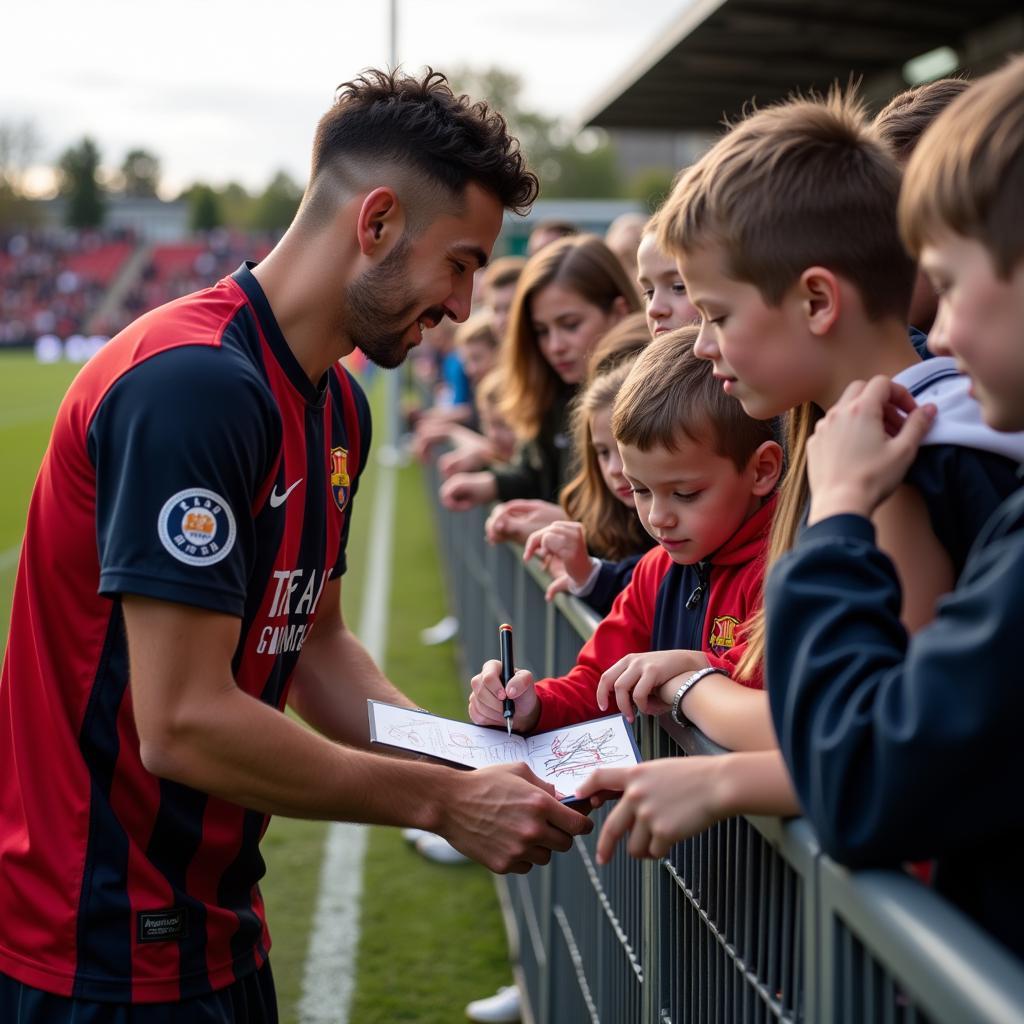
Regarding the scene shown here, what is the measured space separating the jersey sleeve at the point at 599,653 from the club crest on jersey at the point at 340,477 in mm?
575

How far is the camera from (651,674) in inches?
81.5

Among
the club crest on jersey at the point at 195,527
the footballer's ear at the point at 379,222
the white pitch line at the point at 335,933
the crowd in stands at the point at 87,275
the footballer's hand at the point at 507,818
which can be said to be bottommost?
the white pitch line at the point at 335,933

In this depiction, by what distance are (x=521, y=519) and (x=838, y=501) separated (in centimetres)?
265

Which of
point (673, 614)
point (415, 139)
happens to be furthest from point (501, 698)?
point (415, 139)

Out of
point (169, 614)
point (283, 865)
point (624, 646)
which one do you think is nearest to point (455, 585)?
point (283, 865)

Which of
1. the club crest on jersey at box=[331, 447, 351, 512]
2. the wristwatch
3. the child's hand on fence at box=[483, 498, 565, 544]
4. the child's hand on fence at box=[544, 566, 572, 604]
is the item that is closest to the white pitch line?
the child's hand on fence at box=[483, 498, 565, 544]

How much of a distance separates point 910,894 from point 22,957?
5.55 ft

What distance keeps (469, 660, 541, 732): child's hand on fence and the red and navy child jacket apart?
1.5 inches

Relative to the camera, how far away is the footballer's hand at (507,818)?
2.29 meters

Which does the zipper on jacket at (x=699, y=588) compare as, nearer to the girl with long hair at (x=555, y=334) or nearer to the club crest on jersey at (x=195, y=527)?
the club crest on jersey at (x=195, y=527)

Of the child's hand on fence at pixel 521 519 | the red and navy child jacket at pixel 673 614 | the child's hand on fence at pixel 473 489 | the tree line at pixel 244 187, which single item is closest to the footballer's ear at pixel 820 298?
the red and navy child jacket at pixel 673 614

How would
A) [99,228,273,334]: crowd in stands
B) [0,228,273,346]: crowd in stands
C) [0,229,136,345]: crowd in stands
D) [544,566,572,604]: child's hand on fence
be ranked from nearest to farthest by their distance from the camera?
[544,566,572,604]: child's hand on fence
[0,229,136,345]: crowd in stands
[0,228,273,346]: crowd in stands
[99,228,273,334]: crowd in stands

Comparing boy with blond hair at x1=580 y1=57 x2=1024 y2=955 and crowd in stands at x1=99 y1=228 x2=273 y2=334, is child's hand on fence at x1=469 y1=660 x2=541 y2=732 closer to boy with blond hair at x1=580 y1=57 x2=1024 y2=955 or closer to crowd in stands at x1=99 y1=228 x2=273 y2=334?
boy with blond hair at x1=580 y1=57 x2=1024 y2=955

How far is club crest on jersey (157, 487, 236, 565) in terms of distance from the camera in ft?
6.71
